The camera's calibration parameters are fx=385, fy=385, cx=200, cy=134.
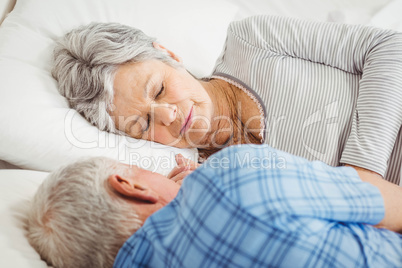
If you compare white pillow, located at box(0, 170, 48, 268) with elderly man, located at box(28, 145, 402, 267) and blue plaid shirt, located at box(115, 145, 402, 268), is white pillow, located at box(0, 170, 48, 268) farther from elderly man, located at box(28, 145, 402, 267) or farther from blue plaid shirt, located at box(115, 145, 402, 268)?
blue plaid shirt, located at box(115, 145, 402, 268)

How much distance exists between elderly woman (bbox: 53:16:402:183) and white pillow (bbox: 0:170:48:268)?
332mm

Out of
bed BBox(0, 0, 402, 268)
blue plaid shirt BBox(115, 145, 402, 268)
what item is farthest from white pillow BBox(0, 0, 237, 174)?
blue plaid shirt BBox(115, 145, 402, 268)

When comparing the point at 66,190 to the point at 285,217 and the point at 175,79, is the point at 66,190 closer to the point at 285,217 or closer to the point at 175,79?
the point at 285,217

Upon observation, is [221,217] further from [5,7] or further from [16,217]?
[5,7]

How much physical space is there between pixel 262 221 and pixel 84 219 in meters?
0.37

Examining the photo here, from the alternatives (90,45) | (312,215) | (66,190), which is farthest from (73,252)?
(90,45)

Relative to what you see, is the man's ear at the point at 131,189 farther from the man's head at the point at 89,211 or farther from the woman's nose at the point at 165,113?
the woman's nose at the point at 165,113

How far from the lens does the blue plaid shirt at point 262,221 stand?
2.21 feet

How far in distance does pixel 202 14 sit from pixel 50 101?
0.79 meters

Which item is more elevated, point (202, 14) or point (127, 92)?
point (202, 14)

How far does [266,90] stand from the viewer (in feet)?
4.43

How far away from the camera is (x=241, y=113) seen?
1.41m

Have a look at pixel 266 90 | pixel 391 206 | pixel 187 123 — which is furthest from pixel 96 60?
pixel 391 206

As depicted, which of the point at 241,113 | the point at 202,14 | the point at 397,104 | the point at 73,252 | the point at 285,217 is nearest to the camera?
the point at 285,217
